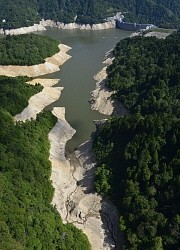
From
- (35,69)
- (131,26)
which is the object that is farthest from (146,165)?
(131,26)

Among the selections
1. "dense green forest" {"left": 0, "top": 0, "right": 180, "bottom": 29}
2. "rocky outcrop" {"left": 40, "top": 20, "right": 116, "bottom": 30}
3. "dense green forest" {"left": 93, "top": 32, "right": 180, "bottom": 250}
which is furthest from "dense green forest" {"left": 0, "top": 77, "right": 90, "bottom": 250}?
"dense green forest" {"left": 0, "top": 0, "right": 180, "bottom": 29}

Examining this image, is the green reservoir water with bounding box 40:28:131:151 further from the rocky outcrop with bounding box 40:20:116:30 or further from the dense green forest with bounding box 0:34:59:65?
the dense green forest with bounding box 0:34:59:65

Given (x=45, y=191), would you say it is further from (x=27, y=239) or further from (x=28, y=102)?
(x=28, y=102)

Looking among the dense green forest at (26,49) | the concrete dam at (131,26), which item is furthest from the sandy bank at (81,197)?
the concrete dam at (131,26)

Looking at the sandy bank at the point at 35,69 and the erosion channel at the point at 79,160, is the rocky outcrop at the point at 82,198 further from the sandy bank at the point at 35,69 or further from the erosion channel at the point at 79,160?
the sandy bank at the point at 35,69

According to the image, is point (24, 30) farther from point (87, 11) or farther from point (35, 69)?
point (35, 69)
